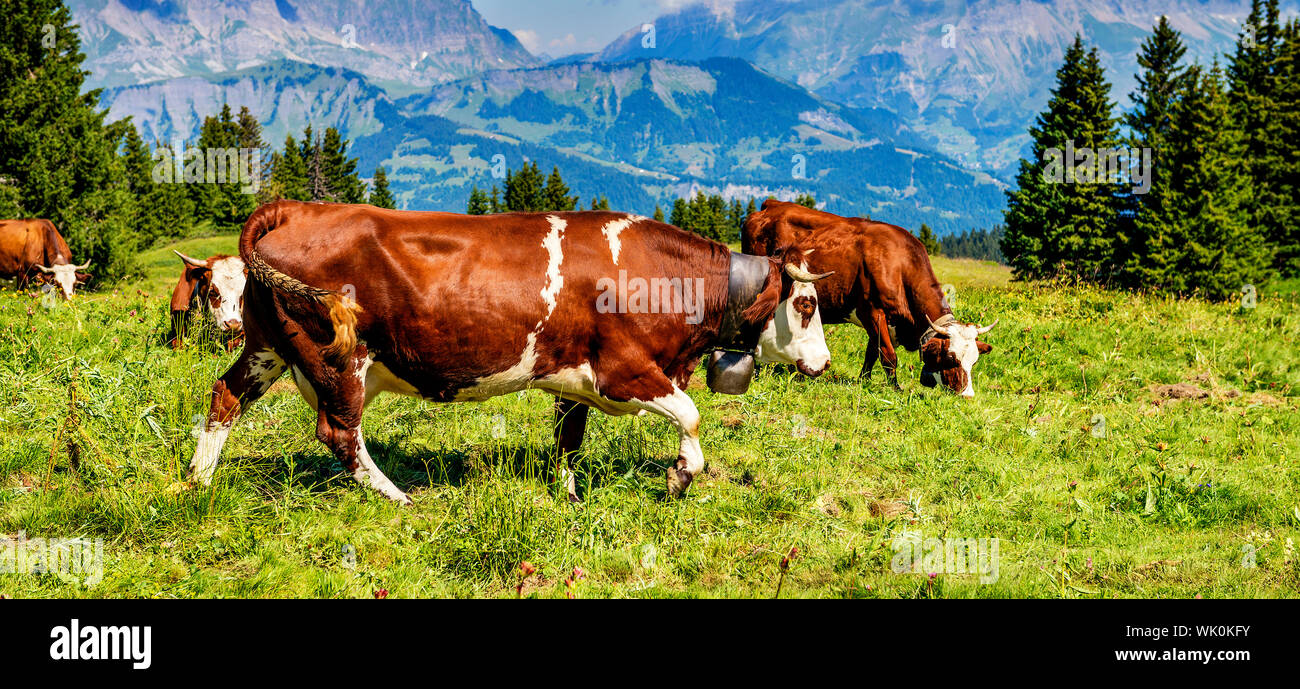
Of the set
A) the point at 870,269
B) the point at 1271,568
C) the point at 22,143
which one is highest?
the point at 22,143

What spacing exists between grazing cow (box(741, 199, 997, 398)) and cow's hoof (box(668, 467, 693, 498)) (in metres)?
5.72

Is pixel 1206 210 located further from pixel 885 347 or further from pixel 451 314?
pixel 451 314

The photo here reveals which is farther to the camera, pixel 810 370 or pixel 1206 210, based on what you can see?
pixel 1206 210

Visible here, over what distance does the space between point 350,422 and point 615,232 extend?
8.09 ft

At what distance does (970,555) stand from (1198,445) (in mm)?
4440

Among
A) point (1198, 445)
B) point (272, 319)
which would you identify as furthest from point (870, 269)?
point (272, 319)

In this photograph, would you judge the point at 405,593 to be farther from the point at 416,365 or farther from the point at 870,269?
the point at 870,269

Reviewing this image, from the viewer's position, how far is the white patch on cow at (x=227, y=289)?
36.1ft

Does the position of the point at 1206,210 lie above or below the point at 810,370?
above

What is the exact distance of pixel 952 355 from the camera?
10.9 m

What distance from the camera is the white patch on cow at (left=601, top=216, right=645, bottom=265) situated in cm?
638

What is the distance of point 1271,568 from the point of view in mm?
5508

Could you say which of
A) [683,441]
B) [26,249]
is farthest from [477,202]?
[683,441]

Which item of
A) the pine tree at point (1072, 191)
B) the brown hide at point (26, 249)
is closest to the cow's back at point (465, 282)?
the brown hide at point (26, 249)
